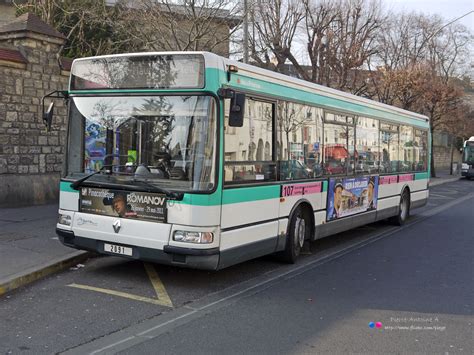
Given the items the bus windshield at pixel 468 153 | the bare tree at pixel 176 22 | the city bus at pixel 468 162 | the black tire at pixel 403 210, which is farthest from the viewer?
the bus windshield at pixel 468 153

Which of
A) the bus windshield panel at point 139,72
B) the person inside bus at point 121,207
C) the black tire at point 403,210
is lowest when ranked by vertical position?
the black tire at point 403,210

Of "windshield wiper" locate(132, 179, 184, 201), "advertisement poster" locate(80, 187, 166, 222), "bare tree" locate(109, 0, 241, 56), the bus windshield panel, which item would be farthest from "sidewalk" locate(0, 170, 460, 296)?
"bare tree" locate(109, 0, 241, 56)

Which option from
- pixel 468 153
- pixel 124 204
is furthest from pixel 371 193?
pixel 468 153

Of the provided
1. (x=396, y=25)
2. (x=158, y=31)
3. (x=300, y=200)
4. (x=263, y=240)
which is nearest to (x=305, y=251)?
(x=300, y=200)

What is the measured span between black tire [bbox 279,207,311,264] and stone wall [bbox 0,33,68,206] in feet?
23.4

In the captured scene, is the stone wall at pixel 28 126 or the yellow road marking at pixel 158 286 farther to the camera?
the stone wall at pixel 28 126

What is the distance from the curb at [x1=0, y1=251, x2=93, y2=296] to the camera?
19.6 feet

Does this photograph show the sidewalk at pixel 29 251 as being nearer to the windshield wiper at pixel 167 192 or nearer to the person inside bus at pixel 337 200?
the windshield wiper at pixel 167 192

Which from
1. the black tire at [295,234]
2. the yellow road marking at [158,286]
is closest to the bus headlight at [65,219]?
the yellow road marking at [158,286]

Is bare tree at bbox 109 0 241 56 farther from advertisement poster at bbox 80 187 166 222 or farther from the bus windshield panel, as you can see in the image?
advertisement poster at bbox 80 187 166 222

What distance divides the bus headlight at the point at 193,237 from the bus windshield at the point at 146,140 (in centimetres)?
51

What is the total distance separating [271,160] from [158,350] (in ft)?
11.2

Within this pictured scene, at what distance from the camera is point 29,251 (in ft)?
24.5

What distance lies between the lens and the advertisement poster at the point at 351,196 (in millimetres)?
8922
